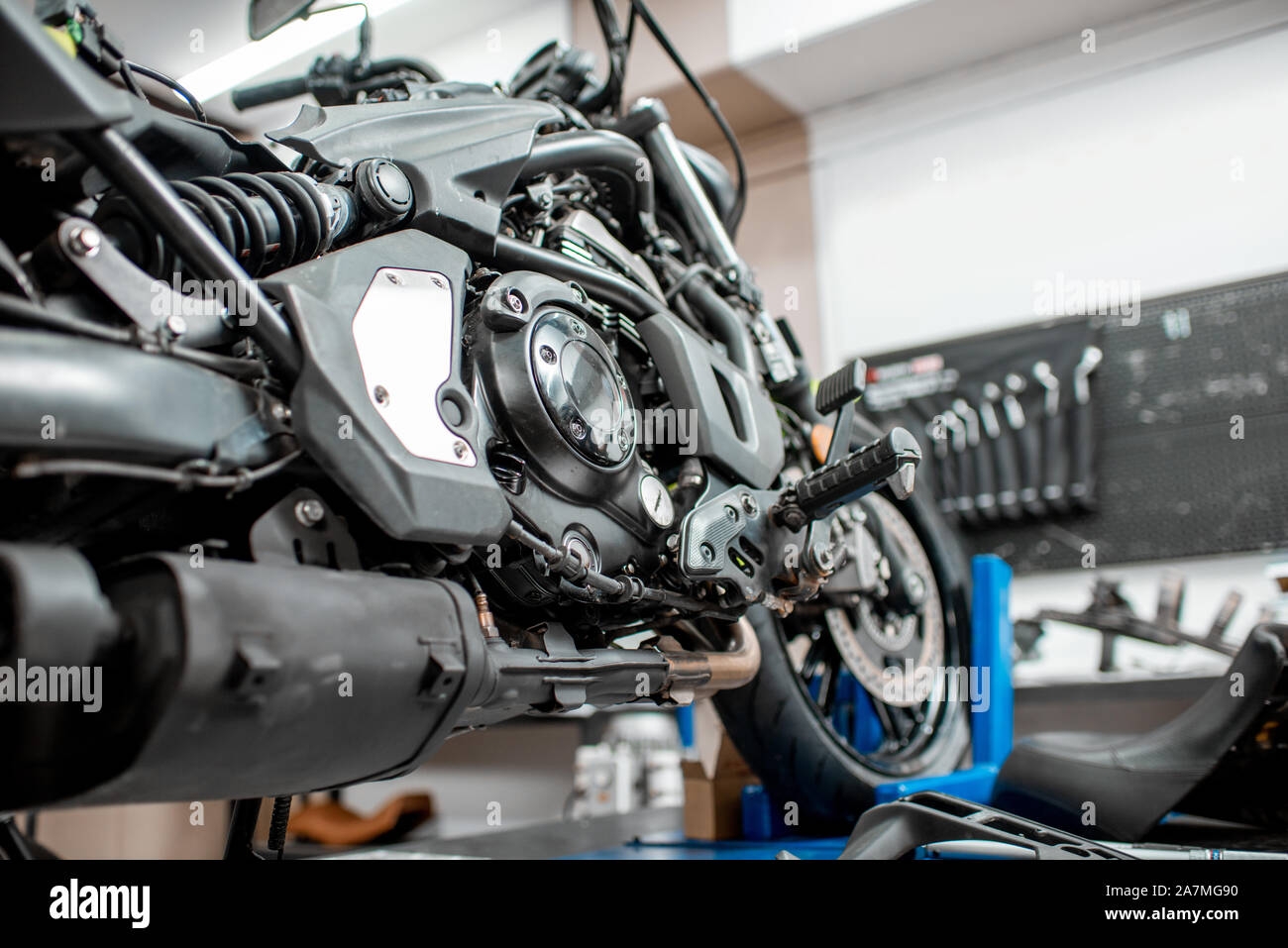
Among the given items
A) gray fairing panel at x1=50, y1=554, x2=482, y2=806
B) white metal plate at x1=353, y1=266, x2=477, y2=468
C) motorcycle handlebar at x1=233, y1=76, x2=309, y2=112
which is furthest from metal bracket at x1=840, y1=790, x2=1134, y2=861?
motorcycle handlebar at x1=233, y1=76, x2=309, y2=112

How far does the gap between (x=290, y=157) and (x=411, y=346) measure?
0.36 metres

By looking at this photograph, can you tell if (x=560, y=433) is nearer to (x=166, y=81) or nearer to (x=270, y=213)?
(x=270, y=213)

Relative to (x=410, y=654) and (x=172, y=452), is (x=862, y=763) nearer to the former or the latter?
(x=410, y=654)

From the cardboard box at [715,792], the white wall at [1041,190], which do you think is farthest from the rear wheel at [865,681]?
the white wall at [1041,190]

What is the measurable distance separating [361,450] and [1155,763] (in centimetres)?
113

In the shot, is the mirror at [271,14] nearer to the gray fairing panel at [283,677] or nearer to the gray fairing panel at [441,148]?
the gray fairing panel at [441,148]

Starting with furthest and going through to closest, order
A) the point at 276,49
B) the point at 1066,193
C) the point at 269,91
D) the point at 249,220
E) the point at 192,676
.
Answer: the point at 1066,193, the point at 276,49, the point at 269,91, the point at 249,220, the point at 192,676

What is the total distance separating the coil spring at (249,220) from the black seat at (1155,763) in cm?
119

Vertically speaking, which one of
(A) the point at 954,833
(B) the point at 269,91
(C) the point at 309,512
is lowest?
(A) the point at 954,833

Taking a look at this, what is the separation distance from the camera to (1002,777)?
4.62 feet

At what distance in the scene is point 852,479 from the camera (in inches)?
46.4

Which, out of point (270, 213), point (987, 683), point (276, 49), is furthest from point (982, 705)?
point (276, 49)

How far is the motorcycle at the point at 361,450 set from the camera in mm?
615

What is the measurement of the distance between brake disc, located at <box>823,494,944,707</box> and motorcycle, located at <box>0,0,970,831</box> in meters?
0.17
